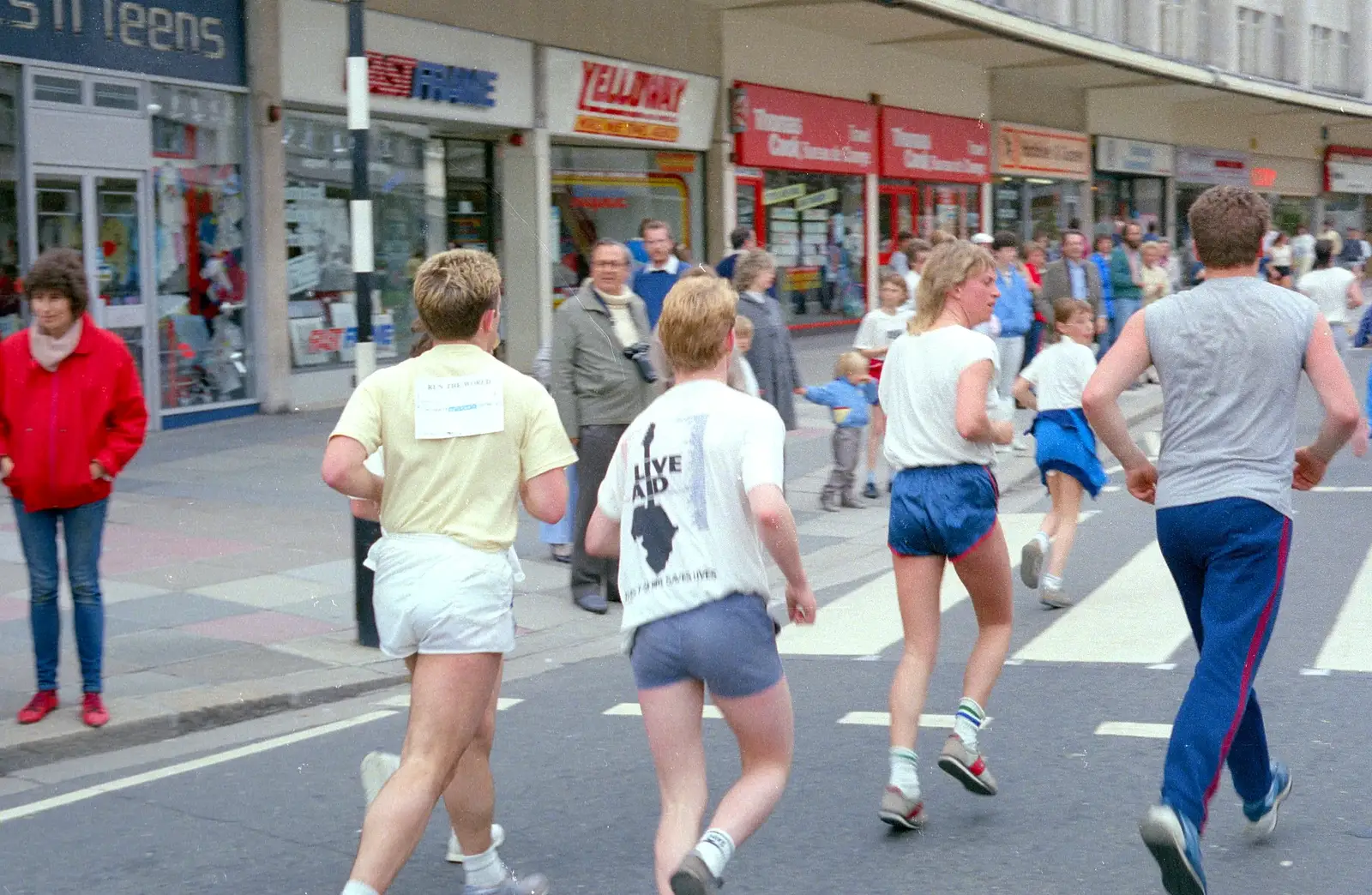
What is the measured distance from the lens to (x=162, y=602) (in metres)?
8.79

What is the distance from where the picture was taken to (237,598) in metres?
8.92

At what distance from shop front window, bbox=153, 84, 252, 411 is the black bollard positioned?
805 centimetres

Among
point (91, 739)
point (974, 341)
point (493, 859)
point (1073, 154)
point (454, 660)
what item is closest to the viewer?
point (454, 660)

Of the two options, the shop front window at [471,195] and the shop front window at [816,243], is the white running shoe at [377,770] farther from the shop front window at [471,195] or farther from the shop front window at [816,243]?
the shop front window at [816,243]

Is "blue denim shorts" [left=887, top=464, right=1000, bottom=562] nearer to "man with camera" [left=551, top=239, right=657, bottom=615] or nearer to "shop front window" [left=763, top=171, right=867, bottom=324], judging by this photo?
"man with camera" [left=551, top=239, right=657, bottom=615]

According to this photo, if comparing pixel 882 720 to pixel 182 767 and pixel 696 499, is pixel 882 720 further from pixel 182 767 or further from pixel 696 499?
pixel 696 499

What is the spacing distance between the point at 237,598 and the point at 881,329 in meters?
5.17

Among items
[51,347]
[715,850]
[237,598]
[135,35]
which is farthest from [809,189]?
[715,850]

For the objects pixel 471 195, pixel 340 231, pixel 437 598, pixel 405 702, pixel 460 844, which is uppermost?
pixel 471 195

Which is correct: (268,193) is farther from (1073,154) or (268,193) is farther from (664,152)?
(1073,154)

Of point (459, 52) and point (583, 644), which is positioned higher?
point (459, 52)

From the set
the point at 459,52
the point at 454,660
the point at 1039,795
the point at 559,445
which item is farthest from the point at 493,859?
the point at 459,52

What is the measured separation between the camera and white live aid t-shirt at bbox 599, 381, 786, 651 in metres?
3.89

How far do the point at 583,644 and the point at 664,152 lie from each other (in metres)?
16.2
